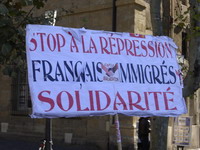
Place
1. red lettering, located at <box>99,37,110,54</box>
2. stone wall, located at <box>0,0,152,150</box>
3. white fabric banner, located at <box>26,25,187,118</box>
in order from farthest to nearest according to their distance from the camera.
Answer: stone wall, located at <box>0,0,152,150</box> → red lettering, located at <box>99,37,110,54</box> → white fabric banner, located at <box>26,25,187,118</box>

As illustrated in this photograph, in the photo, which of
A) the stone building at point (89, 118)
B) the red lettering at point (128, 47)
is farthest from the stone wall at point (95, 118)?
the red lettering at point (128, 47)

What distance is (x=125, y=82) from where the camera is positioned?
15.6 feet

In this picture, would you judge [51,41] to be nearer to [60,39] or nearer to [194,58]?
[60,39]

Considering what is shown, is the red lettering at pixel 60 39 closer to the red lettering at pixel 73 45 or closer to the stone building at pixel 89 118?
the red lettering at pixel 73 45

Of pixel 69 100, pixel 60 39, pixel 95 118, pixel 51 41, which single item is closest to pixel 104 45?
pixel 60 39

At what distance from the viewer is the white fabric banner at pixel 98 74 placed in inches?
169

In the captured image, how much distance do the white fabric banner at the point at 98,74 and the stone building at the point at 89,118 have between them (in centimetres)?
637

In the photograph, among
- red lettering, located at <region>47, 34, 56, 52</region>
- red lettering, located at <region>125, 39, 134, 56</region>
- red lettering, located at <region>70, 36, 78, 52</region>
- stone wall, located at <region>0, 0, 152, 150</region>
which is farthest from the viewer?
stone wall, located at <region>0, 0, 152, 150</region>

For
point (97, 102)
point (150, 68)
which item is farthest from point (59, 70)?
point (150, 68)

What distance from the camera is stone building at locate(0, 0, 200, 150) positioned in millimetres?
12039

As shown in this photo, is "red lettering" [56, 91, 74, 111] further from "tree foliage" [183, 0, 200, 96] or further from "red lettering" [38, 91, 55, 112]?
"tree foliage" [183, 0, 200, 96]

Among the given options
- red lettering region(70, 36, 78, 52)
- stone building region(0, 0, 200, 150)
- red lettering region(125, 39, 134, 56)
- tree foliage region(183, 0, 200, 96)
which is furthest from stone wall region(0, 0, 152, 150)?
red lettering region(70, 36, 78, 52)

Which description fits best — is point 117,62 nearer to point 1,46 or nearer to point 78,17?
point 1,46

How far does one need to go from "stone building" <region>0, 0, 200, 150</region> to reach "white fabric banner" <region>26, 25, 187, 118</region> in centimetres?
637
